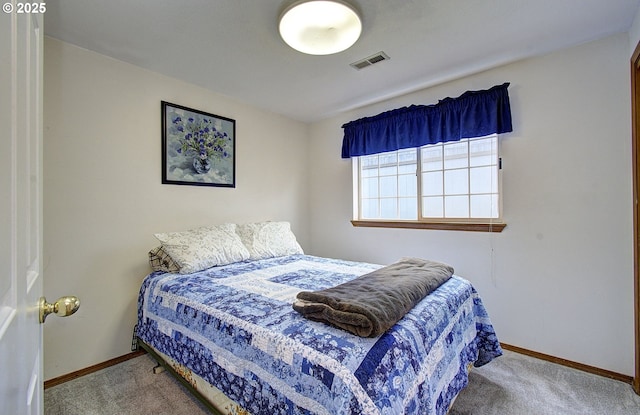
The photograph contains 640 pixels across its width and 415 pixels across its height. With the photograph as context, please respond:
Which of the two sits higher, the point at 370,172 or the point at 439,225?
the point at 370,172

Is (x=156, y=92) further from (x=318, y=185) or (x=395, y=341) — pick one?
(x=395, y=341)

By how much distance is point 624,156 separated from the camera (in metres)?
2.00

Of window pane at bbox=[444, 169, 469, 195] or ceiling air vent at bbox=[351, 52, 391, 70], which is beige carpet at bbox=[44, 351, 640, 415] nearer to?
window pane at bbox=[444, 169, 469, 195]

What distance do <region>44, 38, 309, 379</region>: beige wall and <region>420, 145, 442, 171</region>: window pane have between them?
229 cm

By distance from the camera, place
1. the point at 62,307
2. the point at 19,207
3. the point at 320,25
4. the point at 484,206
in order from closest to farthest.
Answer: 1. the point at 19,207
2. the point at 62,307
3. the point at 320,25
4. the point at 484,206

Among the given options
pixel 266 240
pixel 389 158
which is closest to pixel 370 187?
pixel 389 158

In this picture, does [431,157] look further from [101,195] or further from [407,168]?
[101,195]

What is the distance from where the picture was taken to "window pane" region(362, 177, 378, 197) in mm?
3461

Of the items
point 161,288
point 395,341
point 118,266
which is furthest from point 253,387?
point 118,266

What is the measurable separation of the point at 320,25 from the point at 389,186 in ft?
6.56

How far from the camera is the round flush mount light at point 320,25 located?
5.18 ft

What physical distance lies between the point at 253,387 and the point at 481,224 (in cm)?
229

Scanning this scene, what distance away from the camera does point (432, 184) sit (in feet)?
9.69

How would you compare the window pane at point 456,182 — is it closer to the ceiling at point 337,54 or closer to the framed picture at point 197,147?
the ceiling at point 337,54
